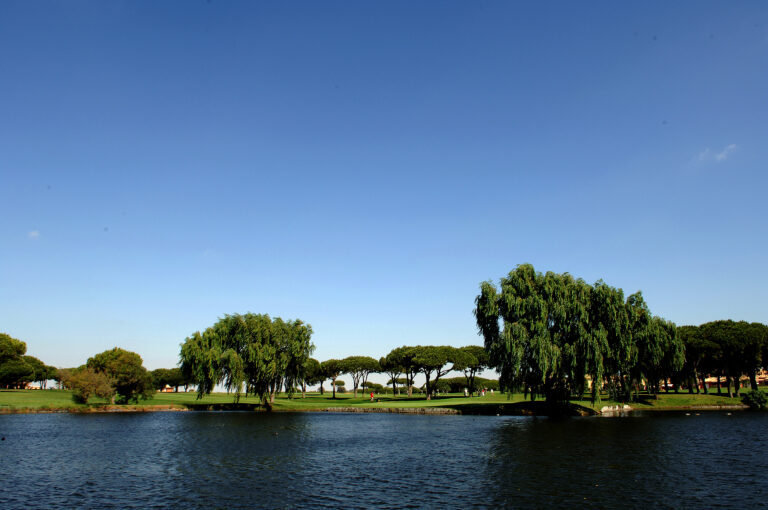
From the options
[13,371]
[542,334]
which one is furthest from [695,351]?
[13,371]

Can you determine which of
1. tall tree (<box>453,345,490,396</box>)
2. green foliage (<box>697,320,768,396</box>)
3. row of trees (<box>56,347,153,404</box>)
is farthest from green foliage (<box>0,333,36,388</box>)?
green foliage (<box>697,320,768,396</box>)

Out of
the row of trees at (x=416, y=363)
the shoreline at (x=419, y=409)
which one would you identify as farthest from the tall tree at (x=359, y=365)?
the shoreline at (x=419, y=409)

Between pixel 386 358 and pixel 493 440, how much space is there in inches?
3385

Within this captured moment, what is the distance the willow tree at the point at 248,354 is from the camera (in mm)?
63219

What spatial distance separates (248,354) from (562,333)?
1636 inches

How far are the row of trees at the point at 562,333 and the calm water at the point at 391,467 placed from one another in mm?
9405

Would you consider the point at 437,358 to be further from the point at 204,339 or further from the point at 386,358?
the point at 204,339

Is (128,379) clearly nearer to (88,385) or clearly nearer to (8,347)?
(88,385)

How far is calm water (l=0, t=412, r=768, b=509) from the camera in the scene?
60.5 ft

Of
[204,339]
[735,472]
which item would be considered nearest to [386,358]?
[204,339]

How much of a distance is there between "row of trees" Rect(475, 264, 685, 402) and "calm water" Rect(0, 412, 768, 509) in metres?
9.40

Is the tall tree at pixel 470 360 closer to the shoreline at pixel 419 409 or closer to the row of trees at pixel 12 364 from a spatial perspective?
the shoreline at pixel 419 409

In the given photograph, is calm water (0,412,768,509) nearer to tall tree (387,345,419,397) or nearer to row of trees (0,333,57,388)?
tall tree (387,345,419,397)

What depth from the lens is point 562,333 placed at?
52.8 m
